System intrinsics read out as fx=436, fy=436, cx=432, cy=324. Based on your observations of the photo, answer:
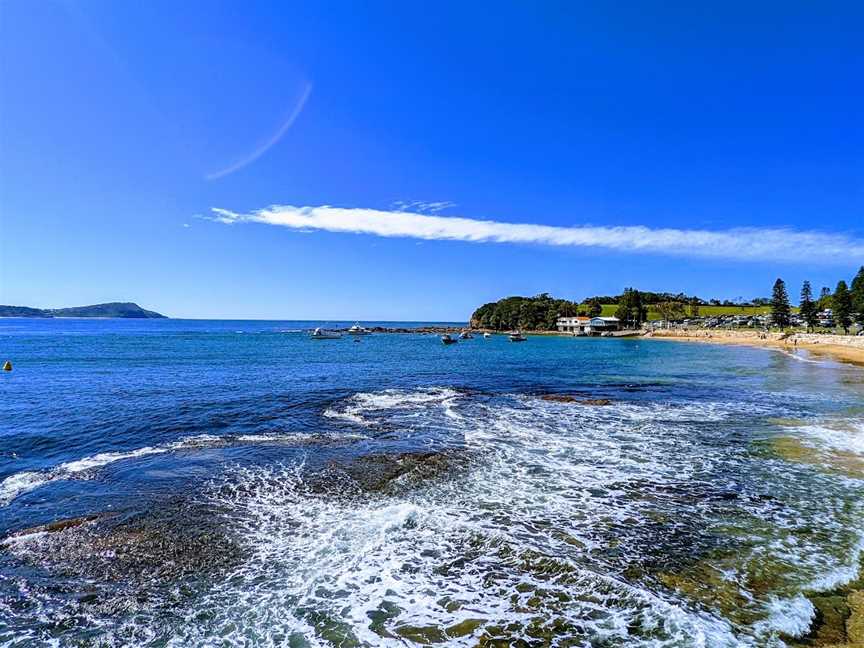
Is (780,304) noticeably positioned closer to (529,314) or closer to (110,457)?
(529,314)

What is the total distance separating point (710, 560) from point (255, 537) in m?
9.63

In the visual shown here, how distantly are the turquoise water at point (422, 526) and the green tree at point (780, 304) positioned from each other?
118 m

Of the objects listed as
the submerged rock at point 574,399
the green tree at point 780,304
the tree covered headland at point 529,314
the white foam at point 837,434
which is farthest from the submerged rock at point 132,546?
the tree covered headland at point 529,314

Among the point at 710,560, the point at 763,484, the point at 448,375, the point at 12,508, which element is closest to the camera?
the point at 710,560

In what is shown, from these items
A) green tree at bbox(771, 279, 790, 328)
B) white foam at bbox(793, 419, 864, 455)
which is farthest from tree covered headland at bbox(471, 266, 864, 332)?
white foam at bbox(793, 419, 864, 455)

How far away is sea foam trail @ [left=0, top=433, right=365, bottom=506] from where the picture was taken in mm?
12953

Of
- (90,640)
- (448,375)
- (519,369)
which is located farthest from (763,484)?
(519,369)

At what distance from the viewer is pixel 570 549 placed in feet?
30.0

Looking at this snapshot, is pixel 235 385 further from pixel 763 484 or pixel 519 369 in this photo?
pixel 763 484

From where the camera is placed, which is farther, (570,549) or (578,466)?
(578,466)

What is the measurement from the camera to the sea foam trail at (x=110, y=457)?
510 inches

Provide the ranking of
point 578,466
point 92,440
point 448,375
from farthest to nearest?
point 448,375, point 92,440, point 578,466

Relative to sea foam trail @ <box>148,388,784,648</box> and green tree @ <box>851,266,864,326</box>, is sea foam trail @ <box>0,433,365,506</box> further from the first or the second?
green tree @ <box>851,266,864,326</box>

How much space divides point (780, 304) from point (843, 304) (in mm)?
29678
